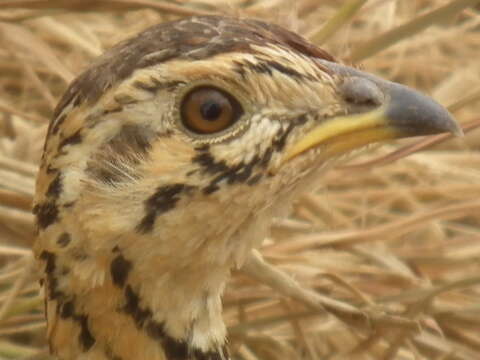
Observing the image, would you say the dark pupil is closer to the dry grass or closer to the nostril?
the nostril

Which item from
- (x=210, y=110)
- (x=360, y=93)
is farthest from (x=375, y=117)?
(x=210, y=110)

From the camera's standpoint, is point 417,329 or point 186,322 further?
point 417,329

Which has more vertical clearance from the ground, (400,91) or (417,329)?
(400,91)

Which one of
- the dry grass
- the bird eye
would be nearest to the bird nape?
the bird eye

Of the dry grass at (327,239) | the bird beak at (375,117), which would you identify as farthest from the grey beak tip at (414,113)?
the dry grass at (327,239)

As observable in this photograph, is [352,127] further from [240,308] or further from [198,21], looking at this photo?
[240,308]

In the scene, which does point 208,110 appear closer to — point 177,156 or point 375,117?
point 177,156

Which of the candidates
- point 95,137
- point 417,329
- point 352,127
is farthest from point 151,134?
point 417,329
